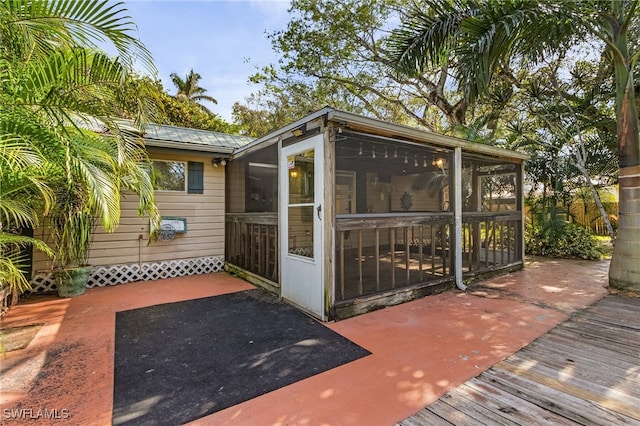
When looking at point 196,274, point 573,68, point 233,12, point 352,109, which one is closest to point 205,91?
point 352,109

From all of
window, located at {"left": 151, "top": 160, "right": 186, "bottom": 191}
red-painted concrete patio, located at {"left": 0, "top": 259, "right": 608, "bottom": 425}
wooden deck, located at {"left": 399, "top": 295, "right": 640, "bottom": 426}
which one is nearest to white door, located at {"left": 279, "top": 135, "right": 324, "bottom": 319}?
red-painted concrete patio, located at {"left": 0, "top": 259, "right": 608, "bottom": 425}

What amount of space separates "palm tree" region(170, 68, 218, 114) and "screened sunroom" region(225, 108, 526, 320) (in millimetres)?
16310

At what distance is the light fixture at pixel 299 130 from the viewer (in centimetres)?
370

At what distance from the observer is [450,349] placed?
2727mm

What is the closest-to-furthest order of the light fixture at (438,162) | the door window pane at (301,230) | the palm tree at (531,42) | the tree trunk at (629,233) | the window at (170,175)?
the palm tree at (531,42), the door window pane at (301,230), the tree trunk at (629,233), the light fixture at (438,162), the window at (170,175)

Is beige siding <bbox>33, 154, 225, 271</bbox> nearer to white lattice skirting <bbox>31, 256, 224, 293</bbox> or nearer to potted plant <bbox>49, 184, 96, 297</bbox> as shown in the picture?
white lattice skirting <bbox>31, 256, 224, 293</bbox>

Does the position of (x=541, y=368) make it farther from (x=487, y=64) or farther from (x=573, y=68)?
(x=573, y=68)

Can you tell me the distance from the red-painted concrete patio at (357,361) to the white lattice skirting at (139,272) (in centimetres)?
31

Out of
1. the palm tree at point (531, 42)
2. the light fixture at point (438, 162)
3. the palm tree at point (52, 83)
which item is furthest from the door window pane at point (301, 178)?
the light fixture at point (438, 162)

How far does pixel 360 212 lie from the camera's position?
4.82 m

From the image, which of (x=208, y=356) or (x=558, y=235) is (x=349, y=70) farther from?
(x=208, y=356)

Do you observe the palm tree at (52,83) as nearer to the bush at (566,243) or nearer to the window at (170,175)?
the window at (170,175)

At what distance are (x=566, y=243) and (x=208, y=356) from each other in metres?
8.89

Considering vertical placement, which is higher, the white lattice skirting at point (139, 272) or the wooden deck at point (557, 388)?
the white lattice skirting at point (139, 272)
